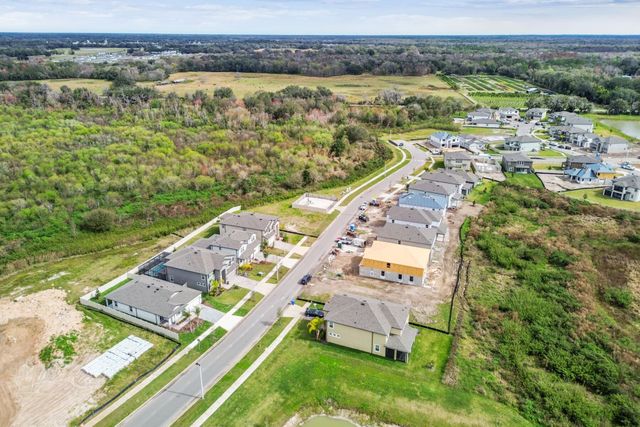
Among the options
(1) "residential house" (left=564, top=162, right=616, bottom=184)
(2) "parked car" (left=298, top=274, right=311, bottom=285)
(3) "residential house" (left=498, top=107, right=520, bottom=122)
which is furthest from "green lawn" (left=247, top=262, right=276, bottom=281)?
(3) "residential house" (left=498, top=107, right=520, bottom=122)

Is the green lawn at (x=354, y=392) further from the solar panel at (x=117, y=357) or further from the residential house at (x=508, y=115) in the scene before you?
the residential house at (x=508, y=115)

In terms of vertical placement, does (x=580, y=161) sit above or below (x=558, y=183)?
above

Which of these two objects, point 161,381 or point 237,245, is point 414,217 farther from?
point 161,381

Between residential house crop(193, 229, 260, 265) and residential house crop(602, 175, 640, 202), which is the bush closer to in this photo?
residential house crop(193, 229, 260, 265)

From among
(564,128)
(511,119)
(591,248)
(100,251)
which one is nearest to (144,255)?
(100,251)

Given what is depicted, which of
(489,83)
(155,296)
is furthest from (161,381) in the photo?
(489,83)

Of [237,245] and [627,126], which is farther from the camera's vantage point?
[627,126]

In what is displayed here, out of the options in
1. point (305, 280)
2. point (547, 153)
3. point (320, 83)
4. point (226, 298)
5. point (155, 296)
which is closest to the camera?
point (155, 296)

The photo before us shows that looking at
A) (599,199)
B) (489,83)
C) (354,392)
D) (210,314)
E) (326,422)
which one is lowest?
(326,422)
